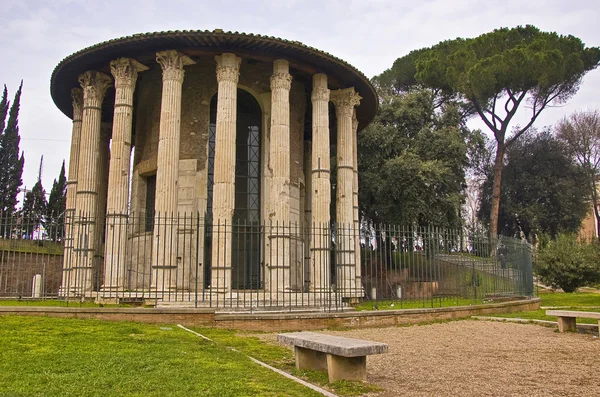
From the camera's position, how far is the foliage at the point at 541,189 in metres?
33.9

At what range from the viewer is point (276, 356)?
7258mm

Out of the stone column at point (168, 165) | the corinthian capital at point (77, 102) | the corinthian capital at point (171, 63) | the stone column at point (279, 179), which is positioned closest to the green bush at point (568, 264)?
the stone column at point (279, 179)

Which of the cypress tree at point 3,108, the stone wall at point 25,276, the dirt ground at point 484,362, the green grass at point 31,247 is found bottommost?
the dirt ground at point 484,362

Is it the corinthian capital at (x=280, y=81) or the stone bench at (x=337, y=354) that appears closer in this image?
the stone bench at (x=337, y=354)

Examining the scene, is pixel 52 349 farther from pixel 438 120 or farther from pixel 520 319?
pixel 438 120

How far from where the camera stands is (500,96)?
30484 millimetres

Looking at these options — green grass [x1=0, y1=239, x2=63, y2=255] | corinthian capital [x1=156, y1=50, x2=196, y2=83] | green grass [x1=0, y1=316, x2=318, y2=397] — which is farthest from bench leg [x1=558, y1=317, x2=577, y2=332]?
green grass [x1=0, y1=239, x2=63, y2=255]

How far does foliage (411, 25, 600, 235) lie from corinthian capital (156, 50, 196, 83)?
18.4 metres

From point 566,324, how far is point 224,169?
880 cm

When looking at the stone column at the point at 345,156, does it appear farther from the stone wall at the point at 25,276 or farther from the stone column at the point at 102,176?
the stone wall at the point at 25,276

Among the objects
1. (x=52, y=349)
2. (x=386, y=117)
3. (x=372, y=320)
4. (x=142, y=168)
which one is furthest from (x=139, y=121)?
(x=386, y=117)

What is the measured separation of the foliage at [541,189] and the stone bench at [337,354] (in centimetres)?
3045

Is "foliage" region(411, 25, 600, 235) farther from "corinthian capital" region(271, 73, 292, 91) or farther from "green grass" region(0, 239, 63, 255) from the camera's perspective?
"green grass" region(0, 239, 63, 255)

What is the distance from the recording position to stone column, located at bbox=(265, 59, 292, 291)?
14867mm
